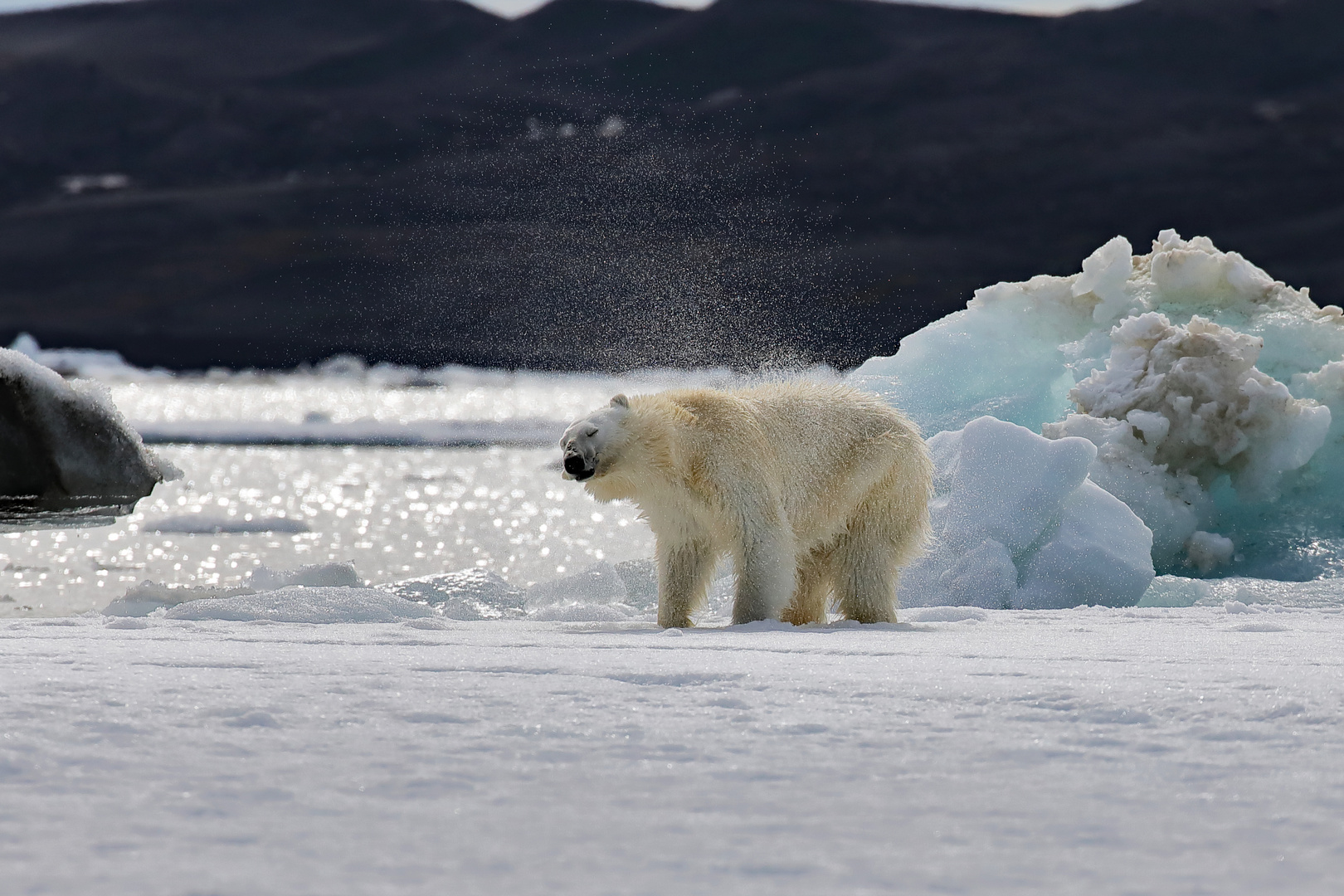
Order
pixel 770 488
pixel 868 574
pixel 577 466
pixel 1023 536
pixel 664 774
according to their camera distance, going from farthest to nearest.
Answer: pixel 1023 536 → pixel 868 574 → pixel 770 488 → pixel 577 466 → pixel 664 774

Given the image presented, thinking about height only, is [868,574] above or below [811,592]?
above

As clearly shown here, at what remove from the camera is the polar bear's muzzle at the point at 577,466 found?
16.5 ft

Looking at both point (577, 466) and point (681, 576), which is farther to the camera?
point (681, 576)

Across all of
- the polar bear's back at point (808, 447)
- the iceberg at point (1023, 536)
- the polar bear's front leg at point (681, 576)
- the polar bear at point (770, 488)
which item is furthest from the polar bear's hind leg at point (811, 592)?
the iceberg at point (1023, 536)

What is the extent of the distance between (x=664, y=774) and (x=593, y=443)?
3.01m

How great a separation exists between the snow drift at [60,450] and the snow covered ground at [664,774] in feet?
24.7

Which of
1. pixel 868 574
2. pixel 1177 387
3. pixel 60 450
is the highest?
pixel 1177 387

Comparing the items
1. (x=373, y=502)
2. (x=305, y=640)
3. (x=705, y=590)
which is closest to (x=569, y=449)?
(x=705, y=590)

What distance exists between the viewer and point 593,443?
5070 millimetres

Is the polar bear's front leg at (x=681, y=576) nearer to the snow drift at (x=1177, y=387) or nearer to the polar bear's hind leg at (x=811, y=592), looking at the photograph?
the polar bear's hind leg at (x=811, y=592)

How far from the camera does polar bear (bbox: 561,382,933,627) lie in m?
5.15

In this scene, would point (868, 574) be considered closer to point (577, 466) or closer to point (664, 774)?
point (577, 466)

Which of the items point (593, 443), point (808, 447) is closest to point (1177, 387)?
point (808, 447)

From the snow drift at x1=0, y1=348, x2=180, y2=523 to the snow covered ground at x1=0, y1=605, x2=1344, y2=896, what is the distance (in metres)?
7.51
